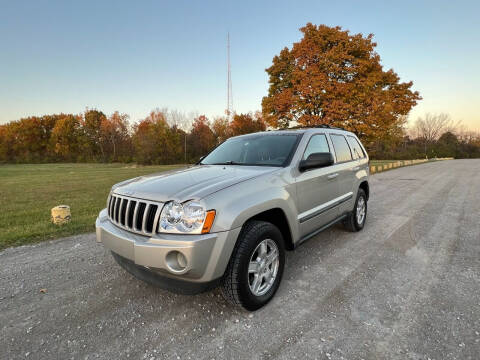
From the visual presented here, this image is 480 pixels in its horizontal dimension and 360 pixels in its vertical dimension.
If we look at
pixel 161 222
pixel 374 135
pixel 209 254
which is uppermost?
pixel 374 135

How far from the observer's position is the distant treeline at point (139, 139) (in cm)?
4091

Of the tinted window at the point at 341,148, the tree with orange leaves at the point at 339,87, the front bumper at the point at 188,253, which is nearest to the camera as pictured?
the front bumper at the point at 188,253

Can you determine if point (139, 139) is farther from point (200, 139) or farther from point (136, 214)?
point (136, 214)

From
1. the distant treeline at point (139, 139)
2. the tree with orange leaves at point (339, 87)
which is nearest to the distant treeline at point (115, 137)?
the distant treeline at point (139, 139)

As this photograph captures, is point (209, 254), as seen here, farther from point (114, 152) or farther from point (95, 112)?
point (95, 112)

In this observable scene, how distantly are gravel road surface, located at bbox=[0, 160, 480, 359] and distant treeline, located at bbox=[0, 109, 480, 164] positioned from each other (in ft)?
117

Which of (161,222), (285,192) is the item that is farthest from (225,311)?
(285,192)

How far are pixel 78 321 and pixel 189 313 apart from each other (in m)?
0.99

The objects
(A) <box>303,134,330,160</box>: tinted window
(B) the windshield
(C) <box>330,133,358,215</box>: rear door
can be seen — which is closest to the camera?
(B) the windshield

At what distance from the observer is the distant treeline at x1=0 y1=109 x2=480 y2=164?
4091 centimetres

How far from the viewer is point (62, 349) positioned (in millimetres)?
1925

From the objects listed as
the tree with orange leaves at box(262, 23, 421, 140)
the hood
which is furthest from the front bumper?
the tree with orange leaves at box(262, 23, 421, 140)

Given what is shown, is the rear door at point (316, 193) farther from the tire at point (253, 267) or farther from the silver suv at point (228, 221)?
the tire at point (253, 267)

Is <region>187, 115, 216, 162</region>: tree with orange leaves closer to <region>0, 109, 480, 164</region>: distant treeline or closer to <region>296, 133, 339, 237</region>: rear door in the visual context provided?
<region>0, 109, 480, 164</region>: distant treeline
